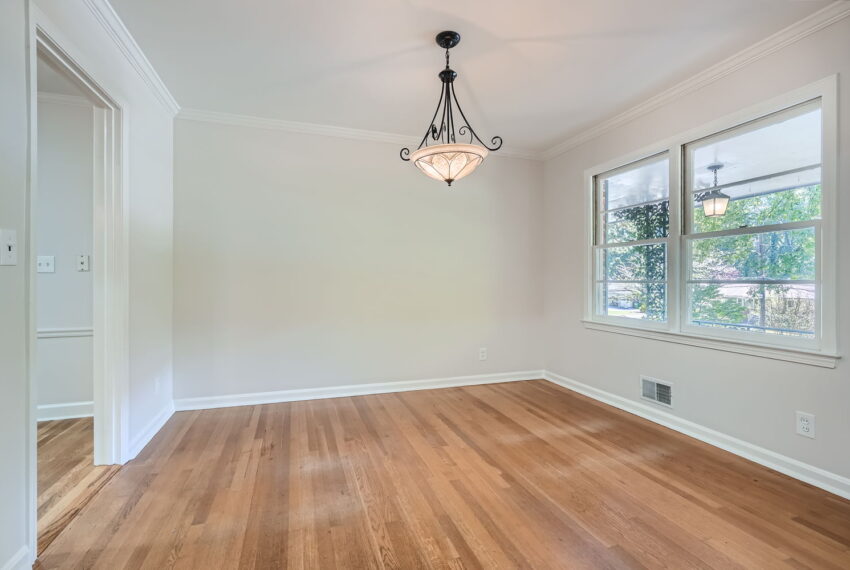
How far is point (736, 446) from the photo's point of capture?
2.54 meters

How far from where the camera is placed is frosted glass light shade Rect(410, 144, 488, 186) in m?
2.18

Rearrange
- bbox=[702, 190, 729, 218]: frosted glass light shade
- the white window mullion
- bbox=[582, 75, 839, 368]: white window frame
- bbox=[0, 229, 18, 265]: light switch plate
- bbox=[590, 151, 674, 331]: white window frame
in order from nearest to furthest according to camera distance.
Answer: bbox=[0, 229, 18, 265]: light switch plate < bbox=[582, 75, 839, 368]: white window frame < bbox=[702, 190, 729, 218]: frosted glass light shade < the white window mullion < bbox=[590, 151, 674, 331]: white window frame

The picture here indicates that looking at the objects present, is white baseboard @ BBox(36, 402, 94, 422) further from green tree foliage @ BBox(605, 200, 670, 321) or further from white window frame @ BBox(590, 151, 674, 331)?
green tree foliage @ BBox(605, 200, 670, 321)

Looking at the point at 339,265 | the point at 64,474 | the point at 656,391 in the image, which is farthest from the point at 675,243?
the point at 64,474

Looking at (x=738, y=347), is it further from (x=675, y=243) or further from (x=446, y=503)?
(x=446, y=503)

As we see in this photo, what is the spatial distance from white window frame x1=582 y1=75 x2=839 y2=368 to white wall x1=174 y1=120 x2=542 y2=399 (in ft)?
2.96

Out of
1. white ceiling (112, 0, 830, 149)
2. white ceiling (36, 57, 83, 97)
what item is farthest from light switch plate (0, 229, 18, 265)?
white ceiling (36, 57, 83, 97)

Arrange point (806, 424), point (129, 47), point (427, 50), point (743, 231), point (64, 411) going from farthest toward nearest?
point (64, 411), point (743, 231), point (427, 50), point (129, 47), point (806, 424)

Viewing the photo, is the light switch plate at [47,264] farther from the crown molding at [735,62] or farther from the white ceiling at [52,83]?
the crown molding at [735,62]

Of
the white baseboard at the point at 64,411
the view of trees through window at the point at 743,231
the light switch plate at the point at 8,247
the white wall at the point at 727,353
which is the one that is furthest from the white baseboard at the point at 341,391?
the light switch plate at the point at 8,247

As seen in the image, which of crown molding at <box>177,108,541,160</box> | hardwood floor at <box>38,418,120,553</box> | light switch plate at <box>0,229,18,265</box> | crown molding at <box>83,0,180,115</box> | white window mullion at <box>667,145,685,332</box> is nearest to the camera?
light switch plate at <box>0,229,18,265</box>

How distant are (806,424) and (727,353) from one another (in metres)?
0.55

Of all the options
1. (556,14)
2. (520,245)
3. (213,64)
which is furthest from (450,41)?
(520,245)

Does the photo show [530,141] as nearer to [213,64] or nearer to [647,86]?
[647,86]
